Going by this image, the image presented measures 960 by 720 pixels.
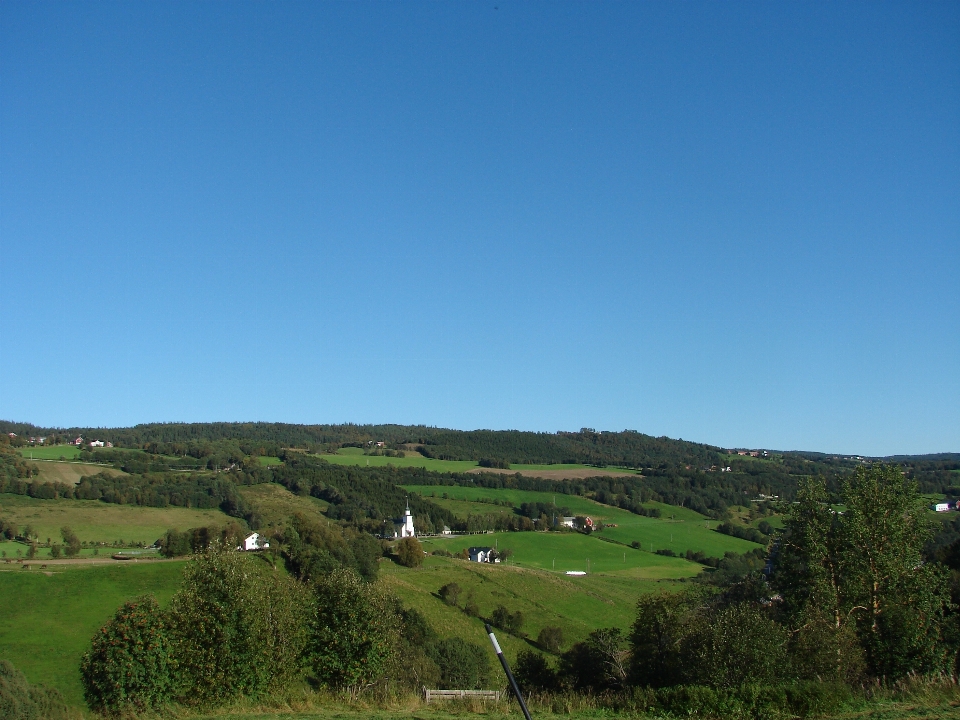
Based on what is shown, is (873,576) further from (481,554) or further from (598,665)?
(481,554)

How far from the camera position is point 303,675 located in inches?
1111

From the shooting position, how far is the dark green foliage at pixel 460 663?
1812 inches

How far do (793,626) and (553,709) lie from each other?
402 inches

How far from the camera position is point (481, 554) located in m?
100

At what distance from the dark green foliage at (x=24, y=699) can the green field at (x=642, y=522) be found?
83.3 metres

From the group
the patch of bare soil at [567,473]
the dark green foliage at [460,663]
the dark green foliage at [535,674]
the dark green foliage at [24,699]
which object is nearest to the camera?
the dark green foliage at [24,699]

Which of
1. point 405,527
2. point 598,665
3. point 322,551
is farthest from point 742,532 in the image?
point 598,665

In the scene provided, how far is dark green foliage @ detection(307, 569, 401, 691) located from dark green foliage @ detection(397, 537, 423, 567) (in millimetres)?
56680

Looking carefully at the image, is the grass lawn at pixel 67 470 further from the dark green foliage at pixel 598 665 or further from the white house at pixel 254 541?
the dark green foliage at pixel 598 665

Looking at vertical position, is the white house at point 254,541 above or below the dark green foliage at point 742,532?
below

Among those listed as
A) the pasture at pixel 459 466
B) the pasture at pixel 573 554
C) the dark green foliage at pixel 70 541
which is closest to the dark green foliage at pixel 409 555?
the pasture at pixel 573 554

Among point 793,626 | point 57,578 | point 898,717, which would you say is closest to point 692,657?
point 793,626

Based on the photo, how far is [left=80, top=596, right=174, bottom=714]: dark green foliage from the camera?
23.2 meters

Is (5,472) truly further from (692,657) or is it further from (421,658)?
(692,657)
